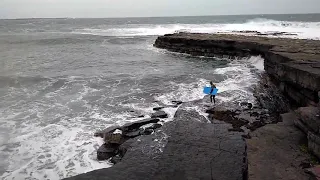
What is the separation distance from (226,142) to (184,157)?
1.38 metres

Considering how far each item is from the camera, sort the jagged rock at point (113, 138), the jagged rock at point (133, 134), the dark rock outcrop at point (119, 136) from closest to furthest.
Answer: the dark rock outcrop at point (119, 136) < the jagged rock at point (113, 138) < the jagged rock at point (133, 134)

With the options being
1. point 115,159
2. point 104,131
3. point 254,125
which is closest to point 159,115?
point 104,131

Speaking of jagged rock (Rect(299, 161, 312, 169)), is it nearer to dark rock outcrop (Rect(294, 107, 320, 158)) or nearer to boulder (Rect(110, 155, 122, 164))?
dark rock outcrop (Rect(294, 107, 320, 158))

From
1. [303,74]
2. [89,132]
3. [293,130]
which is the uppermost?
[303,74]

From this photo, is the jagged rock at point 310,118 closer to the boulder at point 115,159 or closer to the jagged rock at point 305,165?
the jagged rock at point 305,165

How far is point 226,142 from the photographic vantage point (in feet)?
23.3

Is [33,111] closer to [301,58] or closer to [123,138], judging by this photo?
[123,138]

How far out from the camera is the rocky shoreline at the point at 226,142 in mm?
5793

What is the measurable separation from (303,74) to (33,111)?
10.8 metres

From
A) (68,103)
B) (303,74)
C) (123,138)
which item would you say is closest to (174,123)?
(123,138)

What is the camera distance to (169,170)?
19.1ft

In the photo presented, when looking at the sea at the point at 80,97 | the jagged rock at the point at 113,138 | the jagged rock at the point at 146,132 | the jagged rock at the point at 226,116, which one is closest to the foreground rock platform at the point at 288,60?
the sea at the point at 80,97

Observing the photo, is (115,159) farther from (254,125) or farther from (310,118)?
(310,118)

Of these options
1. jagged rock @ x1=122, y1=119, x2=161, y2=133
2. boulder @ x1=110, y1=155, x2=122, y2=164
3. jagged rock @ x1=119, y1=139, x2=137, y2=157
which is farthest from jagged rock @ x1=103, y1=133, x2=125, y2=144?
boulder @ x1=110, y1=155, x2=122, y2=164
